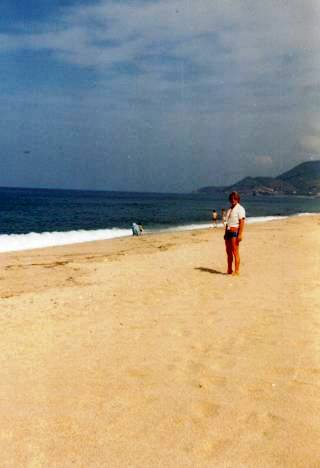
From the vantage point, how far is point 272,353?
16.6 ft

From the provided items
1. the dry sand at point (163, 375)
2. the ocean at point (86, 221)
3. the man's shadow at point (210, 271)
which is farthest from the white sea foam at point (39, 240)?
the dry sand at point (163, 375)

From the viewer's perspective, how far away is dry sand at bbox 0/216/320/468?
3.34 meters

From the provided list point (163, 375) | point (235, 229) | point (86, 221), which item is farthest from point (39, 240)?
point (86, 221)

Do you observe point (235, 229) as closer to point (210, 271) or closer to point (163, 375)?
point (210, 271)

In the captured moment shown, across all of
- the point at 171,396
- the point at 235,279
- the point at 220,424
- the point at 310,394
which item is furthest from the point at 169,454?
the point at 235,279

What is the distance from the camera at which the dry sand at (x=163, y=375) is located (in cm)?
334

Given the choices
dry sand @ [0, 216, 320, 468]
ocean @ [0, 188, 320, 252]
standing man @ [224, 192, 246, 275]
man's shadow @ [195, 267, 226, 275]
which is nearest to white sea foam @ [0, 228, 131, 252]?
ocean @ [0, 188, 320, 252]

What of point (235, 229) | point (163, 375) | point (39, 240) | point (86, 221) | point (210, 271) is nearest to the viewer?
point (163, 375)

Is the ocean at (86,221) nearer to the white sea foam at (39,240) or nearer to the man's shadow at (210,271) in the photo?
the white sea foam at (39,240)

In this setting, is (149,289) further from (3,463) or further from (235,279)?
(3,463)

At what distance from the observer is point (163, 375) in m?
4.57

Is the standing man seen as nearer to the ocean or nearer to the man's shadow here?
the man's shadow

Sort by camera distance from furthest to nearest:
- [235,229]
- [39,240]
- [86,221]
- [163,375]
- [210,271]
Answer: [86,221], [39,240], [210,271], [235,229], [163,375]

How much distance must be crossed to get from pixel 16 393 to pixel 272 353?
271 cm
